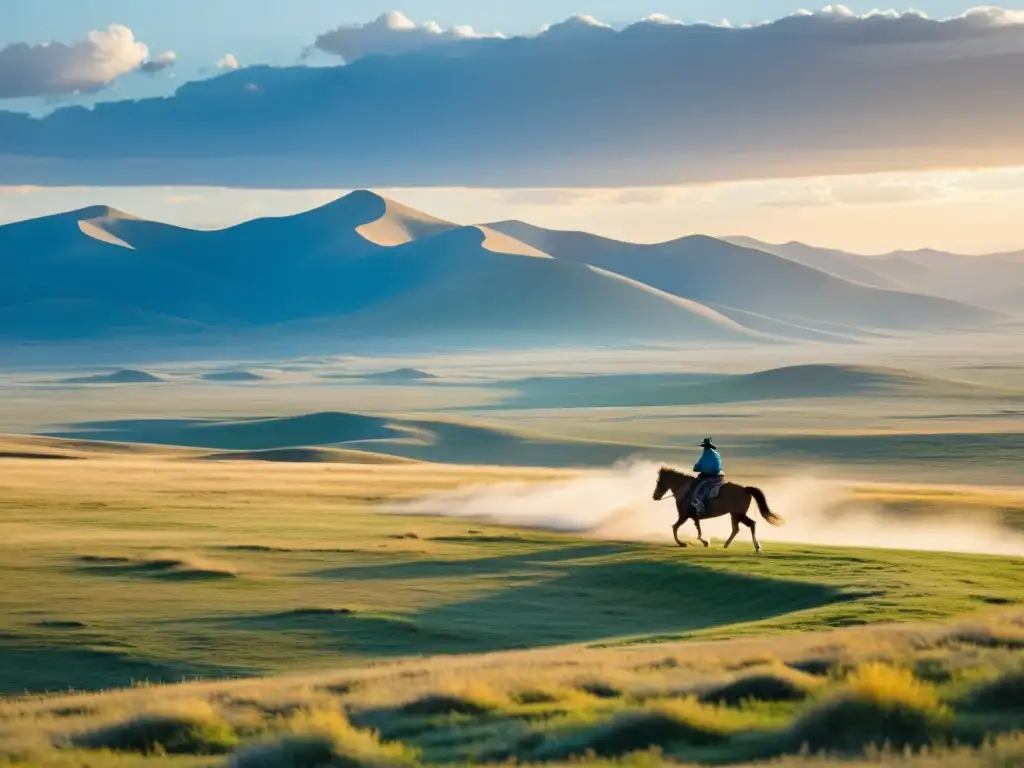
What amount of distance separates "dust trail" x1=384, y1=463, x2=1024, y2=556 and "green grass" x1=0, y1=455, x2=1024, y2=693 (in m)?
4.16

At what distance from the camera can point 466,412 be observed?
170 metres

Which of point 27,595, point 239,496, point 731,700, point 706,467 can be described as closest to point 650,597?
point 706,467

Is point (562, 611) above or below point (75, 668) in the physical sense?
above

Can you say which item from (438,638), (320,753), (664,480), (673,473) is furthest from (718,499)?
(320,753)

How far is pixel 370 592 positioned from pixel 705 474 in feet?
24.2

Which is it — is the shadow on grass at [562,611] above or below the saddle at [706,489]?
below

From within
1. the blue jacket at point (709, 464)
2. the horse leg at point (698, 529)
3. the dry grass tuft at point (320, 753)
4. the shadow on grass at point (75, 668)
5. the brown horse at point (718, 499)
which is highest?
the blue jacket at point (709, 464)

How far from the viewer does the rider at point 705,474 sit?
33.6 m

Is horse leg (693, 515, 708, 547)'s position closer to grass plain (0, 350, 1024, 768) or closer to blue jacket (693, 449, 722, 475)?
grass plain (0, 350, 1024, 768)

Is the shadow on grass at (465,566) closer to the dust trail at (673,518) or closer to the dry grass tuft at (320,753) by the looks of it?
the dust trail at (673,518)

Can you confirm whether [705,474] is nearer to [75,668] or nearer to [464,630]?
[464,630]

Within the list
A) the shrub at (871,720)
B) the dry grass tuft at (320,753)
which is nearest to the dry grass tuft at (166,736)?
the dry grass tuft at (320,753)

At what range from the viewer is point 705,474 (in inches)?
1332

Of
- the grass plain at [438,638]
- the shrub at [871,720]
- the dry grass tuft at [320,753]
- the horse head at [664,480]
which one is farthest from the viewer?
the horse head at [664,480]
